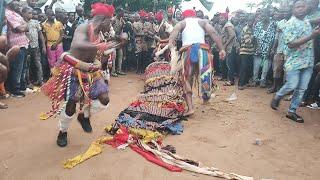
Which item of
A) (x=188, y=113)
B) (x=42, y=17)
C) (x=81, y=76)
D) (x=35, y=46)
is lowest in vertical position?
(x=188, y=113)

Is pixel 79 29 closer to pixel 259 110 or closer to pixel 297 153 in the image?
pixel 297 153

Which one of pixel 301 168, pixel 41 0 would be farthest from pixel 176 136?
pixel 41 0

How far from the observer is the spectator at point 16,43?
761 centimetres

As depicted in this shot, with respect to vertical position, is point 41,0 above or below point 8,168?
above

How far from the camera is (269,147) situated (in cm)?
518

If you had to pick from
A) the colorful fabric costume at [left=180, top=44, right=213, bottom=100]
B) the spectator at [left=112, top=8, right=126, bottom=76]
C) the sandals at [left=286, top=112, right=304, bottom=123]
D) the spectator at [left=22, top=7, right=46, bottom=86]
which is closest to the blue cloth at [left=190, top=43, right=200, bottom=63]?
the colorful fabric costume at [left=180, top=44, right=213, bottom=100]

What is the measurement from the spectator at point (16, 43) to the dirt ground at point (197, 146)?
0.82 metres

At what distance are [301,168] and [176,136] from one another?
170 cm

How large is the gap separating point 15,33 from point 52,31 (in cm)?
183

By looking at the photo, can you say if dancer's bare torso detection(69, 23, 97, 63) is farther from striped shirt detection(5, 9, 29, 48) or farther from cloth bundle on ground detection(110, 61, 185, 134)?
striped shirt detection(5, 9, 29, 48)

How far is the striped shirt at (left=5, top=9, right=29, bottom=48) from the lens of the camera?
7566mm

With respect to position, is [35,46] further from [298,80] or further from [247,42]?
[298,80]

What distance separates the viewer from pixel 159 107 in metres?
6.52

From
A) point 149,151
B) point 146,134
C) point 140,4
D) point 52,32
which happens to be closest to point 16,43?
point 52,32
